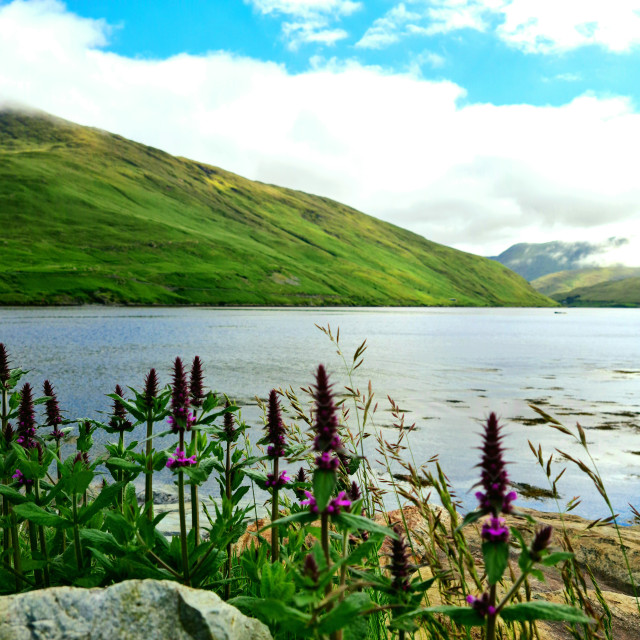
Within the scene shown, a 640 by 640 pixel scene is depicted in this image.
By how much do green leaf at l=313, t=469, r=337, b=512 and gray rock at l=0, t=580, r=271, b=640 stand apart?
1.28 metres

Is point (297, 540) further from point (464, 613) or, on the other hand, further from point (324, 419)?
point (324, 419)

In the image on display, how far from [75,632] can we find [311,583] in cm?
159

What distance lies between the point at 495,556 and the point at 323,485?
82 centimetres

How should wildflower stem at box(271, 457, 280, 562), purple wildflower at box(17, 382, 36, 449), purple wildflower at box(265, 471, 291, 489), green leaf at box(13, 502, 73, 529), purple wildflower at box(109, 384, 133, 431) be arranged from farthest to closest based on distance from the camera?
purple wildflower at box(109, 384, 133, 431), purple wildflower at box(17, 382, 36, 449), purple wildflower at box(265, 471, 291, 489), wildflower stem at box(271, 457, 280, 562), green leaf at box(13, 502, 73, 529)

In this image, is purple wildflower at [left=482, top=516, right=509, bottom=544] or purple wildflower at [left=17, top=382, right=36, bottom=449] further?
purple wildflower at [left=17, top=382, right=36, bottom=449]

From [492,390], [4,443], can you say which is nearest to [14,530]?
[4,443]

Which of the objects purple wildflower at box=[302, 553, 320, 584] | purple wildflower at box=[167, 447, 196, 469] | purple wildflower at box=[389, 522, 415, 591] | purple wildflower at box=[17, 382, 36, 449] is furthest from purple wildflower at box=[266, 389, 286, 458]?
purple wildflower at box=[17, 382, 36, 449]

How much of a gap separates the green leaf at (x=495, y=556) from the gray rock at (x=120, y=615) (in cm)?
168

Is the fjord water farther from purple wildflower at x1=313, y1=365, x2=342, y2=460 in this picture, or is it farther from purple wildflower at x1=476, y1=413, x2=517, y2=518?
purple wildflower at x1=313, y1=365, x2=342, y2=460

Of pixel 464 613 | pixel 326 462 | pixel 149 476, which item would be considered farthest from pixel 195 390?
pixel 464 613

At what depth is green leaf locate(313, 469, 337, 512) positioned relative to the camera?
2215 millimetres

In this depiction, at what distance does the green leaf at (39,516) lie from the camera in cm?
389

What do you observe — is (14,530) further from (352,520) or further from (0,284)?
(0,284)

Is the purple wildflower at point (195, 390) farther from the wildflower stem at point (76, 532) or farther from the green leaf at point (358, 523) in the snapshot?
the green leaf at point (358, 523)
